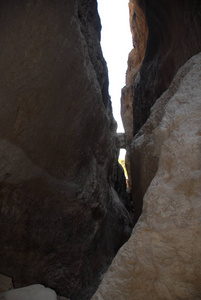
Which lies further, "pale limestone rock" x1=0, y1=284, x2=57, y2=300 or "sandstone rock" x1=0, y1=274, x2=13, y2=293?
"sandstone rock" x1=0, y1=274, x2=13, y2=293

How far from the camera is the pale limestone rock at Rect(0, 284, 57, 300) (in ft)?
9.20

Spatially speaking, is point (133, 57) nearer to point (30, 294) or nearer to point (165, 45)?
point (165, 45)

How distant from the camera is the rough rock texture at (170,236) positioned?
155cm

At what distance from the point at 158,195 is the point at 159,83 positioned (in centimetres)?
482

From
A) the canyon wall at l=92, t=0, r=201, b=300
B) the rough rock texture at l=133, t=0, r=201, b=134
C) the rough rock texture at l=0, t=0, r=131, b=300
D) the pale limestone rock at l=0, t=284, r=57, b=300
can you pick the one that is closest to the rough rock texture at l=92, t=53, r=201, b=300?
the canyon wall at l=92, t=0, r=201, b=300

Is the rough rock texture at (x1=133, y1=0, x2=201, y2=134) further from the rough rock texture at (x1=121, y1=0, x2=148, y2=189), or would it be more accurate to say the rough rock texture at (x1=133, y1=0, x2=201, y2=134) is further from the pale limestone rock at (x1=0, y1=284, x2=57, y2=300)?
the pale limestone rock at (x1=0, y1=284, x2=57, y2=300)

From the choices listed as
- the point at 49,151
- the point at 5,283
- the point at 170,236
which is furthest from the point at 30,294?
the point at 170,236

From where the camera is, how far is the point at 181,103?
2131 millimetres

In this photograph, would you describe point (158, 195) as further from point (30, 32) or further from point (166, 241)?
point (30, 32)

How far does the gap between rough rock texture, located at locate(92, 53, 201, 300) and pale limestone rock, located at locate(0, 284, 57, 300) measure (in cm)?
158

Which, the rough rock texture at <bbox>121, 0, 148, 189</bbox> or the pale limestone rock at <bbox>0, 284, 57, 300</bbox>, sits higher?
the rough rock texture at <bbox>121, 0, 148, 189</bbox>

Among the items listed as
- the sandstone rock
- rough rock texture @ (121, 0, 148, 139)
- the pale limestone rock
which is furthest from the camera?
rough rock texture @ (121, 0, 148, 139)

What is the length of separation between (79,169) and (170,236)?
8.58ft

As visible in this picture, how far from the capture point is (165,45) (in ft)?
19.7
